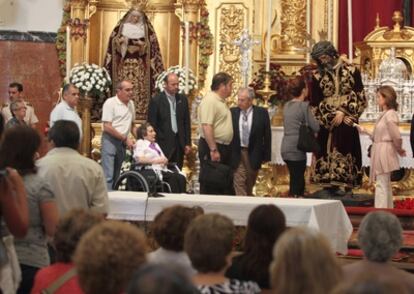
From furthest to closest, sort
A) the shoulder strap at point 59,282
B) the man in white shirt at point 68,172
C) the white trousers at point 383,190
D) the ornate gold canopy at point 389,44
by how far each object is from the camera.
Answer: the ornate gold canopy at point 389,44 < the white trousers at point 383,190 < the man in white shirt at point 68,172 < the shoulder strap at point 59,282

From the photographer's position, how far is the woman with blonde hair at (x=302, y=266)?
3781 millimetres

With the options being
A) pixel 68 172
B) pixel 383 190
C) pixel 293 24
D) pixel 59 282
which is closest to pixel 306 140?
pixel 383 190

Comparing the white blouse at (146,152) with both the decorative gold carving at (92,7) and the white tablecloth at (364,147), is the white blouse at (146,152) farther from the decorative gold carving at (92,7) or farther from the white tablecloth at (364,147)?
the decorative gold carving at (92,7)

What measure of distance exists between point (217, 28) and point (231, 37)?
257mm

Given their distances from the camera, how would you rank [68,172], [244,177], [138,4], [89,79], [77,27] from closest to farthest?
[68,172], [244,177], [89,79], [77,27], [138,4]

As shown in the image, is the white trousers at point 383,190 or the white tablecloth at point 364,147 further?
the white tablecloth at point 364,147

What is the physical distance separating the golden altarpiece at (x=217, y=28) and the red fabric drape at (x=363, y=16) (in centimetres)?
17

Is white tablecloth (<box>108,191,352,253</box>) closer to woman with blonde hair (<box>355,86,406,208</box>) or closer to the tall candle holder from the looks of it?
woman with blonde hair (<box>355,86,406,208</box>)

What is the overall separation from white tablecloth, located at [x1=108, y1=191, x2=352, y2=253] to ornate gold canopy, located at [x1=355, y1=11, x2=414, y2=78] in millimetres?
5726

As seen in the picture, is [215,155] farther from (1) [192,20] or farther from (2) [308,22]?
(1) [192,20]

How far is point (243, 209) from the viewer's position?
308 inches

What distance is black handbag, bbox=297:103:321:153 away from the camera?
10.9 meters

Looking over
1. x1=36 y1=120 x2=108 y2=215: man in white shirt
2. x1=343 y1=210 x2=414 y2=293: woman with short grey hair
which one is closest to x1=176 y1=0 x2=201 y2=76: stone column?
x1=36 y1=120 x2=108 y2=215: man in white shirt

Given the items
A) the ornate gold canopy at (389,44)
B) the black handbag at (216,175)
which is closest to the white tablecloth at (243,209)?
the black handbag at (216,175)
